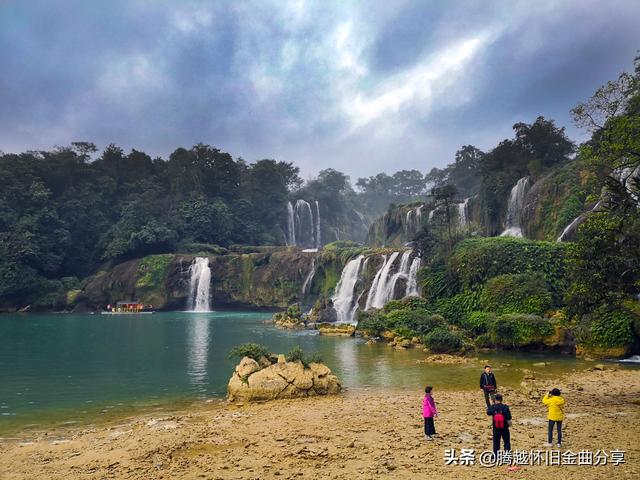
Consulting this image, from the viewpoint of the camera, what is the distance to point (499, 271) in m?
31.8

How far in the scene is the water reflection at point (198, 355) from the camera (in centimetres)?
1886

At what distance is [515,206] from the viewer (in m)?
47.6

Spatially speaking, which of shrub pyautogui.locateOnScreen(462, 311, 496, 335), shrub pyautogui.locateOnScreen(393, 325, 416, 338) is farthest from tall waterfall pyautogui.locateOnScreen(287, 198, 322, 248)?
shrub pyautogui.locateOnScreen(462, 311, 496, 335)

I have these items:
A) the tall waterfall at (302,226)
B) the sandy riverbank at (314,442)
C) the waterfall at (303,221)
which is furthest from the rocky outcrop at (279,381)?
the waterfall at (303,221)

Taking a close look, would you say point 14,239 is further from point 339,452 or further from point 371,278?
point 339,452

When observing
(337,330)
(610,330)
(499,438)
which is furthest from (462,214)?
(499,438)

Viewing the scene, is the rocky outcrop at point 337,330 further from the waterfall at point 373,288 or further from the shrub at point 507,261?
the shrub at point 507,261

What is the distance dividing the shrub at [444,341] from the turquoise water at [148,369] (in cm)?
100

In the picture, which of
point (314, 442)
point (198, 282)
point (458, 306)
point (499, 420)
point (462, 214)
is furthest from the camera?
point (198, 282)

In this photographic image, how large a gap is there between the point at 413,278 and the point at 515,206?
603 inches

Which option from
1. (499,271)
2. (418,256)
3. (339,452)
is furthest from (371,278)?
(339,452)

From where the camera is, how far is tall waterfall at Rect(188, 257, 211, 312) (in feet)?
202

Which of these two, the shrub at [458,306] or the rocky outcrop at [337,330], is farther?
the rocky outcrop at [337,330]

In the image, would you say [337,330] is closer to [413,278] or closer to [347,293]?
[413,278]
